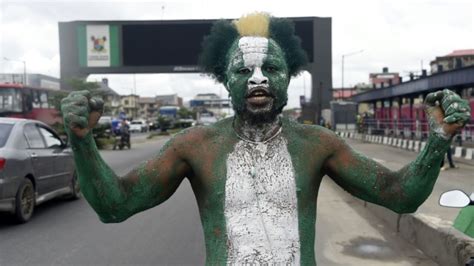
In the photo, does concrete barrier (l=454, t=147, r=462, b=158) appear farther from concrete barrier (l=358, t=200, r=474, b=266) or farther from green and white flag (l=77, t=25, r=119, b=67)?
green and white flag (l=77, t=25, r=119, b=67)

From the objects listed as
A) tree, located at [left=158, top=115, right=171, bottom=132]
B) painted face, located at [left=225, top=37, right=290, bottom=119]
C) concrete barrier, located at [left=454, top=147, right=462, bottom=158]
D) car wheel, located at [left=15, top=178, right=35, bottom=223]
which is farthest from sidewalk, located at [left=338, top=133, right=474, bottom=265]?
tree, located at [left=158, top=115, right=171, bottom=132]

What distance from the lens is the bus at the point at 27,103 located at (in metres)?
23.7

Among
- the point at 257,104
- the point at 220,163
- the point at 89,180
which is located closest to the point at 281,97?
the point at 257,104

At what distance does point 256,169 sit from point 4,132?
6.64 m

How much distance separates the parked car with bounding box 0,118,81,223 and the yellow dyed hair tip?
517cm

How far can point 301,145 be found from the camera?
2.12 m

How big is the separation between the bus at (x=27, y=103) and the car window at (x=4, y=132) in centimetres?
1700

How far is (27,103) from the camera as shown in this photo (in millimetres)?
24703

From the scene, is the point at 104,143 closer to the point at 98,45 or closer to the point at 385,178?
the point at 98,45

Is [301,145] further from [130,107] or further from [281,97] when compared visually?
[130,107]

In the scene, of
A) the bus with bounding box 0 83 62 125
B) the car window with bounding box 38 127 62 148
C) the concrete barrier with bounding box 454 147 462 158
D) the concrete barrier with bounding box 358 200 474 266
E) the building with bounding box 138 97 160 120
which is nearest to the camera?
the concrete barrier with bounding box 358 200 474 266

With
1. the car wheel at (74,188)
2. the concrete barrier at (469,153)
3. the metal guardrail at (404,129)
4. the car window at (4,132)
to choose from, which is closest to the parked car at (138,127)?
the metal guardrail at (404,129)

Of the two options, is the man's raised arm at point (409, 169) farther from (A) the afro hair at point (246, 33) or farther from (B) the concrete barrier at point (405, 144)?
(B) the concrete barrier at point (405, 144)

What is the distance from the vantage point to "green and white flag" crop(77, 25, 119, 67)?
33031 mm
